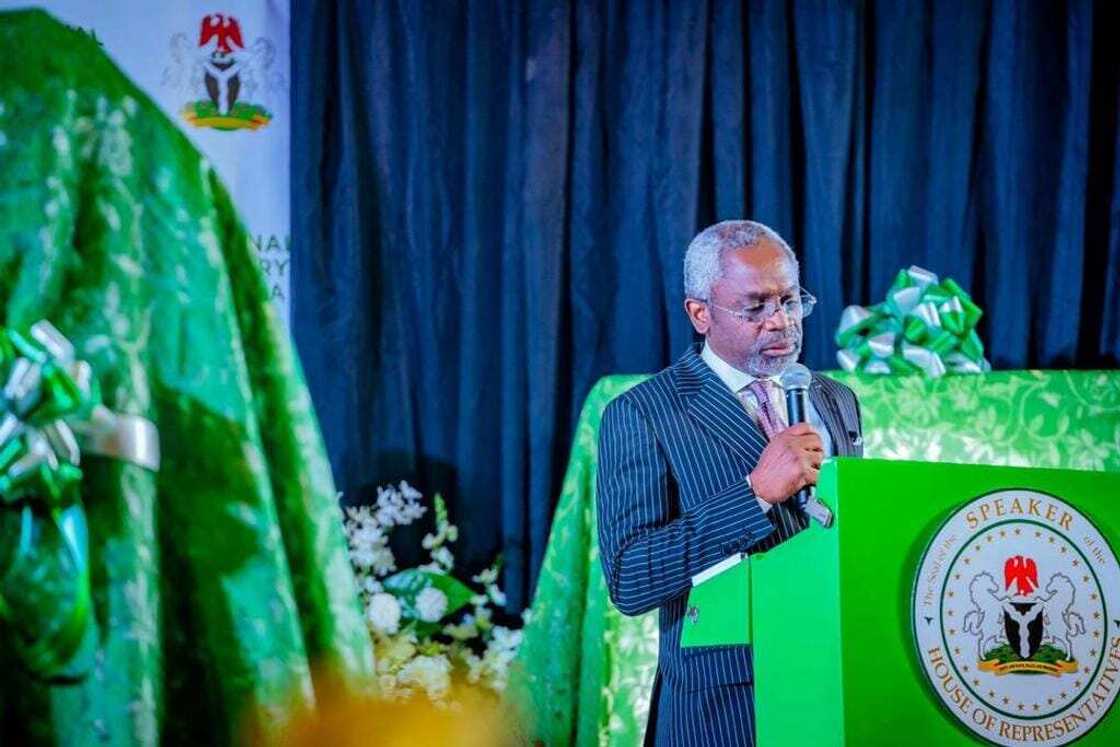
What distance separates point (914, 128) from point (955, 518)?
74.6 inches

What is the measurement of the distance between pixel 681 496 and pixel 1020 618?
69 cm

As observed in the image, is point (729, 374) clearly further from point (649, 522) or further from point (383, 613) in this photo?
point (383, 613)

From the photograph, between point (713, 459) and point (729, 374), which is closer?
point (713, 459)

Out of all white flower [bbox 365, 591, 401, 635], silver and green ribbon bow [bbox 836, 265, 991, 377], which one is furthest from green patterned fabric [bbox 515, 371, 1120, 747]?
white flower [bbox 365, 591, 401, 635]

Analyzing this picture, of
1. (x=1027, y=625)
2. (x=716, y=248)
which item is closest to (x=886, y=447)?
(x=716, y=248)

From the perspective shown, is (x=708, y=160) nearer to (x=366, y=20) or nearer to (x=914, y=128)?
(x=914, y=128)

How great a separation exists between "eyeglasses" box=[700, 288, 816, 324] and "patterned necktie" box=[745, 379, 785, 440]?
10 cm

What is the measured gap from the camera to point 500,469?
2.83 meters

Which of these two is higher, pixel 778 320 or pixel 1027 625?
pixel 778 320

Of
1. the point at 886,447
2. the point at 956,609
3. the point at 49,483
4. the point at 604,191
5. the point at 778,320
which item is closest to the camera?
the point at 956,609

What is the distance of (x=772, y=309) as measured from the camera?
2.00 m

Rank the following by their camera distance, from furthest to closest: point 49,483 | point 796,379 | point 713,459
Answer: point 713,459
point 49,483
point 796,379

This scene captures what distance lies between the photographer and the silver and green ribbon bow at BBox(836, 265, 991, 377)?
2.63m

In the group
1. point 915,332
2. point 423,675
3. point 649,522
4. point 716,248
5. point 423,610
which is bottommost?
point 423,675
